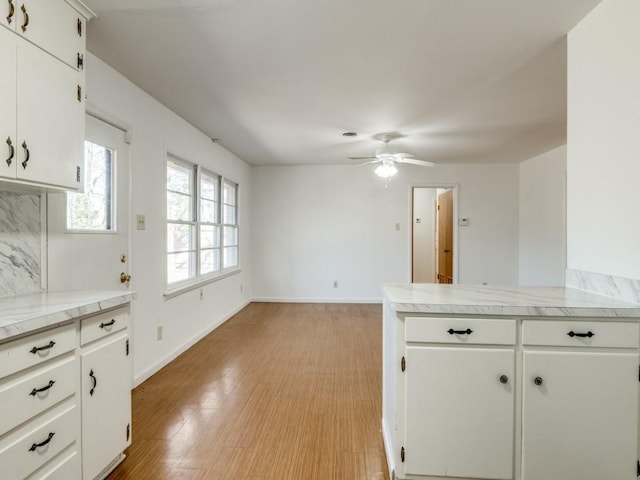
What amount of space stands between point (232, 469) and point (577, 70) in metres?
2.99

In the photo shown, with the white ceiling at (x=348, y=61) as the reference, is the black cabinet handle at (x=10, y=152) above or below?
below

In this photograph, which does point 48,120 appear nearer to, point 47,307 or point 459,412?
point 47,307

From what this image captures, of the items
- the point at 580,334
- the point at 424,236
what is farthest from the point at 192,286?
the point at 424,236

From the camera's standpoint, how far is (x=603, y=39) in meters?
1.77

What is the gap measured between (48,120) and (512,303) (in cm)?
242

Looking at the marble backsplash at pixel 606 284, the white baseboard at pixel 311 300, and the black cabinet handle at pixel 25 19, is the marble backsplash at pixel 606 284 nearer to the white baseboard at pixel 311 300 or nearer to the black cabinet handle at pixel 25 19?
the black cabinet handle at pixel 25 19

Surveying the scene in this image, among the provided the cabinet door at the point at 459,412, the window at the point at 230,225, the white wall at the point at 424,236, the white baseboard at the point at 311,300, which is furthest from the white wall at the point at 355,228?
the cabinet door at the point at 459,412

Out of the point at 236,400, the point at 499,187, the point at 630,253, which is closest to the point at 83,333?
the point at 236,400

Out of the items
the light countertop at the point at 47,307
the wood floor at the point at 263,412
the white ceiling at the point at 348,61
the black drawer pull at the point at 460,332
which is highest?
the white ceiling at the point at 348,61

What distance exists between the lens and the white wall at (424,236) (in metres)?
8.08

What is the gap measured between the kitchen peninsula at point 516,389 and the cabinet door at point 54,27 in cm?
212

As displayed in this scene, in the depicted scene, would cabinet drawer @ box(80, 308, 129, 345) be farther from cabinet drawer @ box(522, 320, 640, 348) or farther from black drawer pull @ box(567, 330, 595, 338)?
black drawer pull @ box(567, 330, 595, 338)

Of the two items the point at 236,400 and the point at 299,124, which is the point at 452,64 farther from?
the point at 236,400

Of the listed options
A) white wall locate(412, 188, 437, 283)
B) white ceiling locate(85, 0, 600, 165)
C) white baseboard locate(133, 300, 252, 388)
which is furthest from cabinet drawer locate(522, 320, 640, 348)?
white wall locate(412, 188, 437, 283)
